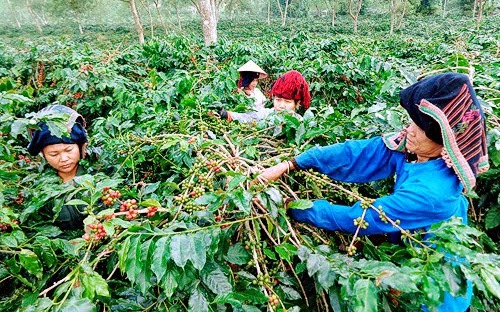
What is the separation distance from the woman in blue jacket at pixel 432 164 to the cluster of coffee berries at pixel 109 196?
72 centimetres

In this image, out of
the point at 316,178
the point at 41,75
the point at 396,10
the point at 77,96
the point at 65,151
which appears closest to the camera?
the point at 316,178

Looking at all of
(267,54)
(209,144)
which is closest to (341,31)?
(267,54)

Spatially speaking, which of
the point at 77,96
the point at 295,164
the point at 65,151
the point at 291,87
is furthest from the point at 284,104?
the point at 77,96

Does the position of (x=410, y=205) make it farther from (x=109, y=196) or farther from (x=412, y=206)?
(x=109, y=196)

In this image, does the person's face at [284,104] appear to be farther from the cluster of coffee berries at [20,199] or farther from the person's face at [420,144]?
the cluster of coffee berries at [20,199]

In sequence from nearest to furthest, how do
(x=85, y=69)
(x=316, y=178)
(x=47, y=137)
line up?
(x=316, y=178) → (x=47, y=137) → (x=85, y=69)

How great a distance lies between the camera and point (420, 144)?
1526 mm

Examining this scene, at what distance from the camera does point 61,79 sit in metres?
4.54

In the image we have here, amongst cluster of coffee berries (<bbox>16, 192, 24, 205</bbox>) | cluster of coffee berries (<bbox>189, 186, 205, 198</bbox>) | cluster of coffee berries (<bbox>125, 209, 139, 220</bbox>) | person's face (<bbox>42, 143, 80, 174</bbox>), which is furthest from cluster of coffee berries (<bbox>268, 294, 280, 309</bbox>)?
person's face (<bbox>42, 143, 80, 174</bbox>)

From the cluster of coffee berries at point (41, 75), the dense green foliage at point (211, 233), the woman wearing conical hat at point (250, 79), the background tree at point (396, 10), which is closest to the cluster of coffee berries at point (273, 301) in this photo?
the dense green foliage at point (211, 233)

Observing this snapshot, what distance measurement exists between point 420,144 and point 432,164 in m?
0.10

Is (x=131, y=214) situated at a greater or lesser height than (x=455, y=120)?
lesser

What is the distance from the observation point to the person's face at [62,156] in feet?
6.84

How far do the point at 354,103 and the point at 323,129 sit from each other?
96.3 inches
